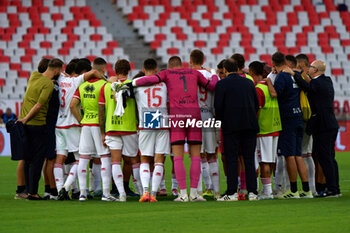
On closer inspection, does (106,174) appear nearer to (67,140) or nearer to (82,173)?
(82,173)

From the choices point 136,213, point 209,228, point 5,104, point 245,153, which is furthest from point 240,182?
point 5,104

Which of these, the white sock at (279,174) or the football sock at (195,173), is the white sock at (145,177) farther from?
the white sock at (279,174)

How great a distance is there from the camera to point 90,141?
379 inches

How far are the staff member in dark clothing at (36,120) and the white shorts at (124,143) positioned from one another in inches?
44.5

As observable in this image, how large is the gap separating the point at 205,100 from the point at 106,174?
1.80 metres

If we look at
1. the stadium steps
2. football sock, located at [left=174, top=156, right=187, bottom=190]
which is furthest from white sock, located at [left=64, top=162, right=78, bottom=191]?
the stadium steps

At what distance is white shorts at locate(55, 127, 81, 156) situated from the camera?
32.5 ft

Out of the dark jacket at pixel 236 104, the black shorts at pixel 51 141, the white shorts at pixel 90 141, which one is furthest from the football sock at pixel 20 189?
the dark jacket at pixel 236 104

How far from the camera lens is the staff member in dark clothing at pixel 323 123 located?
9.62 metres

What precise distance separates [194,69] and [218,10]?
23.1 meters

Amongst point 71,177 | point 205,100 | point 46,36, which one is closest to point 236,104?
point 205,100

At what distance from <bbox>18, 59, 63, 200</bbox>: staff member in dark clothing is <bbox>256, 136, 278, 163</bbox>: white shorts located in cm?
323

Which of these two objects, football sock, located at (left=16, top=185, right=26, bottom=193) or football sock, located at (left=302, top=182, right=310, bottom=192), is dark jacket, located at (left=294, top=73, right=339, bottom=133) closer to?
football sock, located at (left=302, top=182, right=310, bottom=192)

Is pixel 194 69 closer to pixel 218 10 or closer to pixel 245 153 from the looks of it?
pixel 245 153
